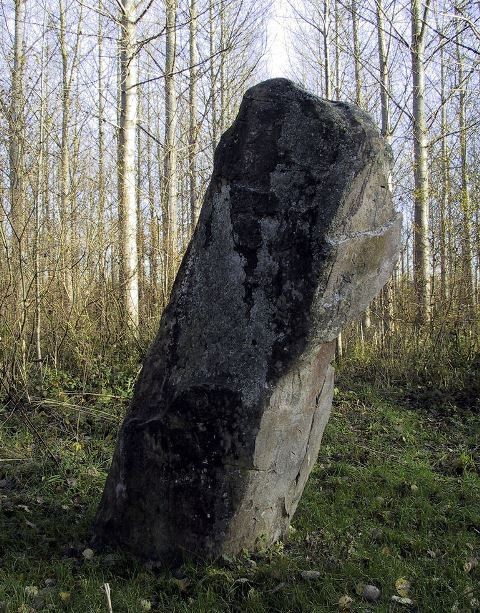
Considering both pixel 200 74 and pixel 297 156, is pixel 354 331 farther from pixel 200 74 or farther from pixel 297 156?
pixel 297 156

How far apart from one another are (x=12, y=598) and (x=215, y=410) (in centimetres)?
142

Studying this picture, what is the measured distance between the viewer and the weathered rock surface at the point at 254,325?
3152 mm

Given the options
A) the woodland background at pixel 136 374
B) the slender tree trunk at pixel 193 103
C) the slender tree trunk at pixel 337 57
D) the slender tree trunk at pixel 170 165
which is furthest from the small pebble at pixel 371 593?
the slender tree trunk at pixel 337 57

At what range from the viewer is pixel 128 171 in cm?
876

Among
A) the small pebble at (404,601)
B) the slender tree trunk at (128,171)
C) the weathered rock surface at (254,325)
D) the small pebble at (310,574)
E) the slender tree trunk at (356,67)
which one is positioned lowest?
the small pebble at (404,601)

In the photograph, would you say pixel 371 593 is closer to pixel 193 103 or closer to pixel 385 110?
pixel 385 110

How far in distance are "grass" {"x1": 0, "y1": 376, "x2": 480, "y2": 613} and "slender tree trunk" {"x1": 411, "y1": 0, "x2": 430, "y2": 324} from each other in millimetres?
3341

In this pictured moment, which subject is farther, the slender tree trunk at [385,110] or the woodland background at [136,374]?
the slender tree trunk at [385,110]

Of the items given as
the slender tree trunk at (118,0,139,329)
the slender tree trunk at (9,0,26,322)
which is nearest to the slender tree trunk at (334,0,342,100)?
the slender tree trunk at (118,0,139,329)

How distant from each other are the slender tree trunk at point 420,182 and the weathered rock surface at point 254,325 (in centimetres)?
594

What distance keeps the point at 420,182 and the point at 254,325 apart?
25.1 ft

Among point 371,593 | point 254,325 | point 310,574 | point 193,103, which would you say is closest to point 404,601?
point 371,593

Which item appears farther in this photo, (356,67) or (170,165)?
(356,67)

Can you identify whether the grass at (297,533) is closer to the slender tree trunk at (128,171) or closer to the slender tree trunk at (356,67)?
the slender tree trunk at (128,171)
